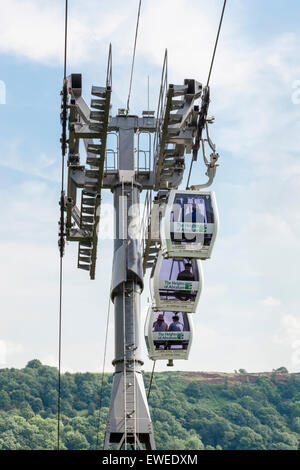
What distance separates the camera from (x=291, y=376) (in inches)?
7741

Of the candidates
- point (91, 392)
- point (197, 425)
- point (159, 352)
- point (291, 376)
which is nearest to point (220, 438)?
point (197, 425)

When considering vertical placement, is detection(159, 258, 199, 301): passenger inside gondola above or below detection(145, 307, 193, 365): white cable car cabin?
above

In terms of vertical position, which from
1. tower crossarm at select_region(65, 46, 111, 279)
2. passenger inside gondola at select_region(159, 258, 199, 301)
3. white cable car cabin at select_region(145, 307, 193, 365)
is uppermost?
tower crossarm at select_region(65, 46, 111, 279)

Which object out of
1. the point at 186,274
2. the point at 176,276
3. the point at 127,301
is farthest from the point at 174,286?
the point at 127,301

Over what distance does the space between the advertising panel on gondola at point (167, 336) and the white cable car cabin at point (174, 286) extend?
42.0 inches

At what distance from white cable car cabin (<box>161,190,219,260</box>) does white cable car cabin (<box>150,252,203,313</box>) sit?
1.36 meters

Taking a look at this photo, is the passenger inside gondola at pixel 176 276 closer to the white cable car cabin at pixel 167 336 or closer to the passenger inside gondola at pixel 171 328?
the white cable car cabin at pixel 167 336

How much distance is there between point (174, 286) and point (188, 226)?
2.06 metres

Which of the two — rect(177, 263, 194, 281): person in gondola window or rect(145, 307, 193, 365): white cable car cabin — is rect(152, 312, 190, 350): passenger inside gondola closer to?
rect(145, 307, 193, 365): white cable car cabin

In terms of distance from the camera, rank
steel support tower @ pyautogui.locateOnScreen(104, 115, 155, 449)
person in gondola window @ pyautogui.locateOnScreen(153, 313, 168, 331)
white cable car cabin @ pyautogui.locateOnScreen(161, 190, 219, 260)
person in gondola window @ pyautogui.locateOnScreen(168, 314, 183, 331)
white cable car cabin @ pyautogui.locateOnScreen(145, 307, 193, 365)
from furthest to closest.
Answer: person in gondola window @ pyautogui.locateOnScreen(168, 314, 183, 331) → person in gondola window @ pyautogui.locateOnScreen(153, 313, 168, 331) → white cable car cabin @ pyautogui.locateOnScreen(145, 307, 193, 365) → white cable car cabin @ pyautogui.locateOnScreen(161, 190, 219, 260) → steel support tower @ pyautogui.locateOnScreen(104, 115, 155, 449)

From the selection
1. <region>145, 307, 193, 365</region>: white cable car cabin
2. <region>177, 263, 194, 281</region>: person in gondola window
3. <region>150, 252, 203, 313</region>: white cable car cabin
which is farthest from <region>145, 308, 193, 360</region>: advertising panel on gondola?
<region>177, 263, 194, 281</region>: person in gondola window

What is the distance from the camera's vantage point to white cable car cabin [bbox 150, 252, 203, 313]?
1873 centimetres
